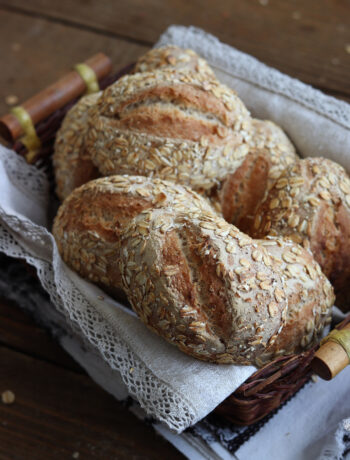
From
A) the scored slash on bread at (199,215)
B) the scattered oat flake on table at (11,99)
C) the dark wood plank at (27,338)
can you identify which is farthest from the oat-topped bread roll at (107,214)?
the scattered oat flake on table at (11,99)

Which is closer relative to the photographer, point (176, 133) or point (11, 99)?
point (176, 133)

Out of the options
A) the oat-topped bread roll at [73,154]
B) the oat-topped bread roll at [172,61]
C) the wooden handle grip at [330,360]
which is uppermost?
the oat-topped bread roll at [172,61]

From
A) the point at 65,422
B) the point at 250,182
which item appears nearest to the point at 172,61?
the point at 250,182

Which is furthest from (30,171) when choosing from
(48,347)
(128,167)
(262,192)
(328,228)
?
(328,228)

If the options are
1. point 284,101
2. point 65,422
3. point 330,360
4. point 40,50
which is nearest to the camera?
point 330,360

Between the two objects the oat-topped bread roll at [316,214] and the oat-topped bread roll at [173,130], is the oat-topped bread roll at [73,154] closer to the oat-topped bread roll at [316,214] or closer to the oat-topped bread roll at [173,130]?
the oat-topped bread roll at [173,130]

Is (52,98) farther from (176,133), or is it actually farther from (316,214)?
(316,214)

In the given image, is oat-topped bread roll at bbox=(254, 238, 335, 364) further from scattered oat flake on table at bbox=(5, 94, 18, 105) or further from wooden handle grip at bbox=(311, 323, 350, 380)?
scattered oat flake on table at bbox=(5, 94, 18, 105)
